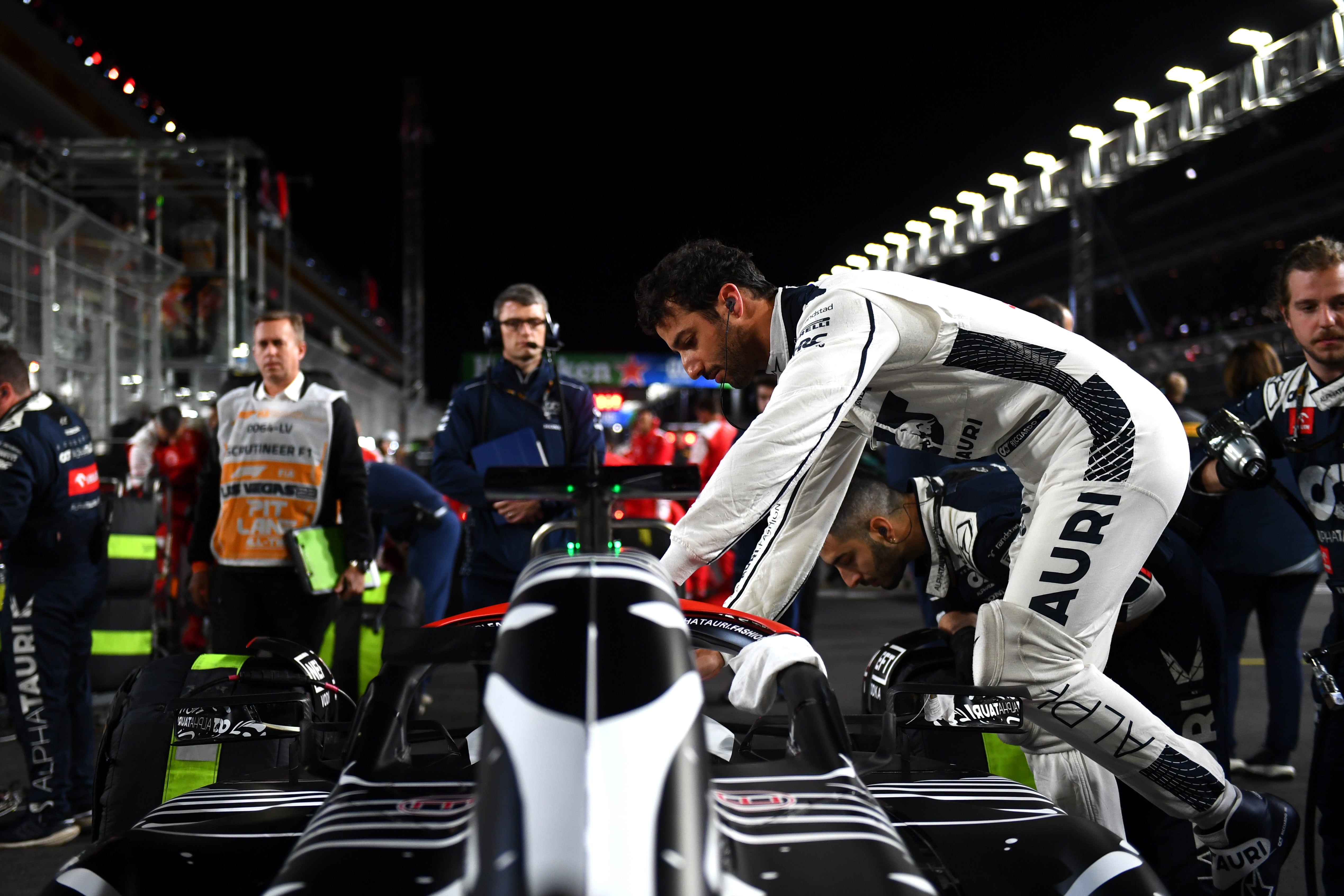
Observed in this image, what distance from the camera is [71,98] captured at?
20859 millimetres

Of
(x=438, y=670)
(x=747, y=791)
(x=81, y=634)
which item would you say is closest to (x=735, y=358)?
(x=747, y=791)

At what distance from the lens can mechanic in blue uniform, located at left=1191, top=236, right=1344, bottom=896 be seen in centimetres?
226

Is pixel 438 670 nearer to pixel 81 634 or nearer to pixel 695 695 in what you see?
pixel 81 634

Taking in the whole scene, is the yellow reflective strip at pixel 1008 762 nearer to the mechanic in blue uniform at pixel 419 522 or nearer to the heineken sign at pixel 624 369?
the mechanic in blue uniform at pixel 419 522

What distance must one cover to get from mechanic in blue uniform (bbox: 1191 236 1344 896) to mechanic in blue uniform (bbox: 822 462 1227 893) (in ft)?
0.86

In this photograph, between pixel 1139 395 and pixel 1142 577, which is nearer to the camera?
pixel 1139 395

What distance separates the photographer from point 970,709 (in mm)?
1640

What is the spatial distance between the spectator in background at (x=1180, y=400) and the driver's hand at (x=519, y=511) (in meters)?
3.01

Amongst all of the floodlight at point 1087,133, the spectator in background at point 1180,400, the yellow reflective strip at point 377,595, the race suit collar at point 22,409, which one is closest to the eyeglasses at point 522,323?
the yellow reflective strip at point 377,595

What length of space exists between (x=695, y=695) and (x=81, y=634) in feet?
10.9

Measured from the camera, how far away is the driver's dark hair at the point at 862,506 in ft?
8.04

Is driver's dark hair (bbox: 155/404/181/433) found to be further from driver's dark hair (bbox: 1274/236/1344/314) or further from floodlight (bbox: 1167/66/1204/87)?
floodlight (bbox: 1167/66/1204/87)

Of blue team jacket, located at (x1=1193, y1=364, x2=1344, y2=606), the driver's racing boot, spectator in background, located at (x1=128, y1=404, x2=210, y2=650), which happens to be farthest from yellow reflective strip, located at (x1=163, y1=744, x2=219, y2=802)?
spectator in background, located at (x1=128, y1=404, x2=210, y2=650)

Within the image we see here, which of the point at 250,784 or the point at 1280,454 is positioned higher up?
the point at 1280,454
